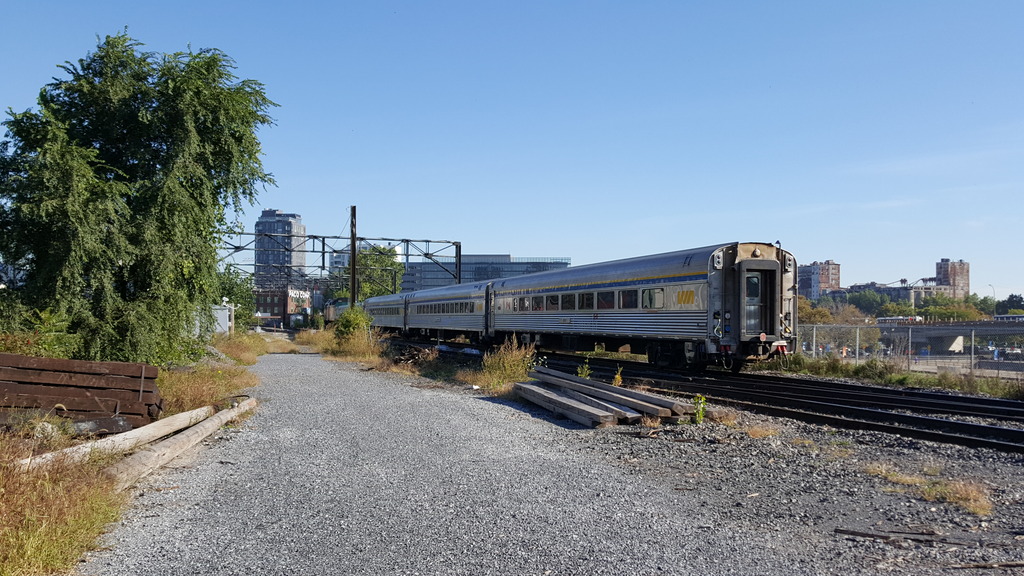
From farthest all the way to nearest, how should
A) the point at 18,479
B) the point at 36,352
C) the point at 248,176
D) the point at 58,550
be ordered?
the point at 248,176, the point at 36,352, the point at 18,479, the point at 58,550

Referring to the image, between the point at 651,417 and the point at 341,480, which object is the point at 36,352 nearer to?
the point at 341,480

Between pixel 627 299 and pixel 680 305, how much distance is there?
2284mm

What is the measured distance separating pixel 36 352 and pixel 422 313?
29490 mm

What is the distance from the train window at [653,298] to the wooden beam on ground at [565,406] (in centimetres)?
572

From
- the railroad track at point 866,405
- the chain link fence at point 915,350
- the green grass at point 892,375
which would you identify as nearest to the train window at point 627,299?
the railroad track at point 866,405

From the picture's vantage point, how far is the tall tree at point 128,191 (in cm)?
1212

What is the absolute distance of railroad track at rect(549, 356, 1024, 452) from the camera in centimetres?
995

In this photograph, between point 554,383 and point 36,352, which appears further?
point 554,383

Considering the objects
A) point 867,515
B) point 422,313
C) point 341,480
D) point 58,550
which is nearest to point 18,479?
point 58,550

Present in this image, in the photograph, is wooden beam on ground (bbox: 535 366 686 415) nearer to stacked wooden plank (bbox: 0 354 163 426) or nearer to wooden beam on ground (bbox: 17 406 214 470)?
wooden beam on ground (bbox: 17 406 214 470)

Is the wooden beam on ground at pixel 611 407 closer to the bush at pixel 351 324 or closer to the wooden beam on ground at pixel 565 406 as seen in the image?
the wooden beam on ground at pixel 565 406

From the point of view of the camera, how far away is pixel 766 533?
18.6 ft

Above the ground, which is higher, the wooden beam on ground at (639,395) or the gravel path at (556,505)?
the wooden beam on ground at (639,395)

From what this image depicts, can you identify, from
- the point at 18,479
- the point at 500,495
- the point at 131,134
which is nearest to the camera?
the point at 18,479
